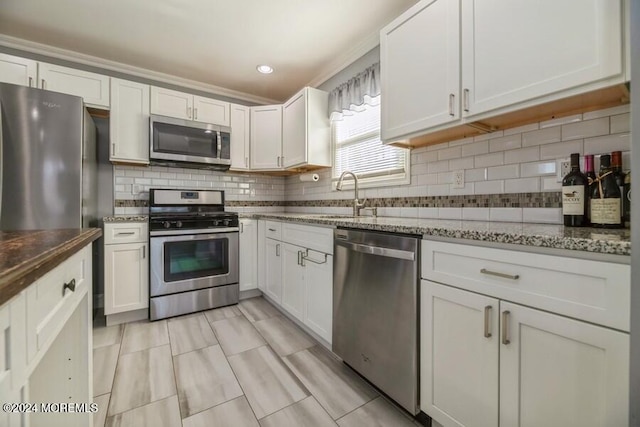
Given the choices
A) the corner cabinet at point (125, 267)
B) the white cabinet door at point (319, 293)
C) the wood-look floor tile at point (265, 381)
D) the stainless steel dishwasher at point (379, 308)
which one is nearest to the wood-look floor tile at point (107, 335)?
the corner cabinet at point (125, 267)

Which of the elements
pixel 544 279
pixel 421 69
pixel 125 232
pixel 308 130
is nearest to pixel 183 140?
pixel 125 232

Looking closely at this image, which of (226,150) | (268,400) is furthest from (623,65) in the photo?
(226,150)

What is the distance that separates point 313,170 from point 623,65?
8.15ft

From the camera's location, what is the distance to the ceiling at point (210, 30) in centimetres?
201

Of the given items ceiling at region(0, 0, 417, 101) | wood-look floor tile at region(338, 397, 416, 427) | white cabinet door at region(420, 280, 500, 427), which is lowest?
wood-look floor tile at region(338, 397, 416, 427)

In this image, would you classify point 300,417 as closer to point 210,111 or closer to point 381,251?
point 381,251

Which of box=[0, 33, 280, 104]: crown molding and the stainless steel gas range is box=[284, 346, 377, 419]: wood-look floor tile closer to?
the stainless steel gas range

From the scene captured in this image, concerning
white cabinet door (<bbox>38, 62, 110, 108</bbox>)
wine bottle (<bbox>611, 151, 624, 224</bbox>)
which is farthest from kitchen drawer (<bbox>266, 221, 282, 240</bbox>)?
wine bottle (<bbox>611, 151, 624, 224</bbox>)

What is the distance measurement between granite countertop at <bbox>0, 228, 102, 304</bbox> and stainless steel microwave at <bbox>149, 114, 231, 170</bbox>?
1.88 metres

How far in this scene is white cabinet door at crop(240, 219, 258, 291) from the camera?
2926mm

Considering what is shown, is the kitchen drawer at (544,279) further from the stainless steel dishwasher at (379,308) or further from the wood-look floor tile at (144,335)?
the wood-look floor tile at (144,335)

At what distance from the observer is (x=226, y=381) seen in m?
1.59

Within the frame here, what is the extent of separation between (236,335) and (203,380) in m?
0.54

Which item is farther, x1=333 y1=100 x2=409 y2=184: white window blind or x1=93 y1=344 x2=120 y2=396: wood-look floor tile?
x1=333 y1=100 x2=409 y2=184: white window blind
